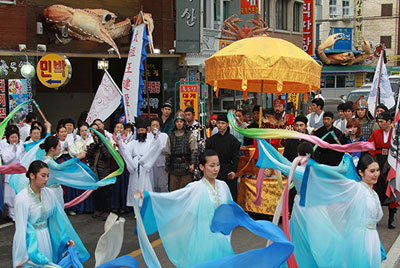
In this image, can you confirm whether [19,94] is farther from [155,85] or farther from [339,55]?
[339,55]

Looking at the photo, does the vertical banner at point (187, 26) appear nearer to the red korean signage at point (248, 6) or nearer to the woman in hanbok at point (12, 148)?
the red korean signage at point (248, 6)

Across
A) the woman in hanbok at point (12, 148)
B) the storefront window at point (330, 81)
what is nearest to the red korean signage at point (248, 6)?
the woman in hanbok at point (12, 148)

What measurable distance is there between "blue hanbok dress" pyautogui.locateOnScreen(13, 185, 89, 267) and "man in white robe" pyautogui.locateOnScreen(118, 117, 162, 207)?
344 centimetres

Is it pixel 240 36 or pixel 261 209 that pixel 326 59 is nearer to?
pixel 240 36

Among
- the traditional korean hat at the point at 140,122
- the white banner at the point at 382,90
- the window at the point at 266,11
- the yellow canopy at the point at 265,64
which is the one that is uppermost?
the window at the point at 266,11

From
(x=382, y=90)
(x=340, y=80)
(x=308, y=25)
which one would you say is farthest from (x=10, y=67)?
(x=340, y=80)

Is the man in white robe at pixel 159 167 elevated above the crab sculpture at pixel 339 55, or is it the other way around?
the crab sculpture at pixel 339 55

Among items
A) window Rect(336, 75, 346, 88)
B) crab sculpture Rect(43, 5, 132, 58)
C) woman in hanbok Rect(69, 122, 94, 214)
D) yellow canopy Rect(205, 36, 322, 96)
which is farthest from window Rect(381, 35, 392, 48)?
woman in hanbok Rect(69, 122, 94, 214)

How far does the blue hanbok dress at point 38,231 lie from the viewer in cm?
488

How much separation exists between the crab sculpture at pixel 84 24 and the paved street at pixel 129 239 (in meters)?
7.28

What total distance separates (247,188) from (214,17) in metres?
A: 14.0

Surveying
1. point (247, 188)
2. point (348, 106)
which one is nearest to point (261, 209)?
point (247, 188)

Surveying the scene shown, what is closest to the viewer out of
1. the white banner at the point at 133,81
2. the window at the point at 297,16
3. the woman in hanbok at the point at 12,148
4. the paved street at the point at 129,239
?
the paved street at the point at 129,239

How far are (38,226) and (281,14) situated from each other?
2686 cm
